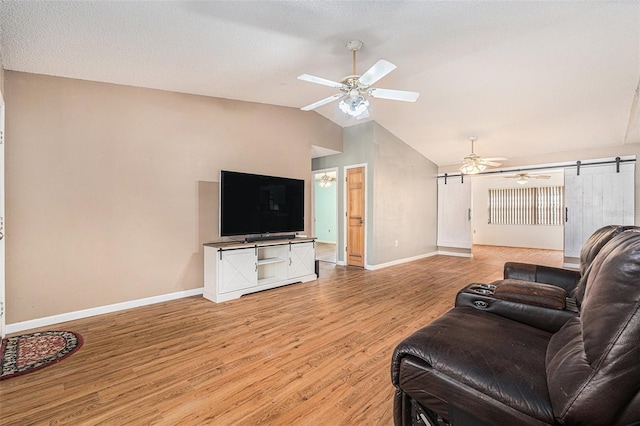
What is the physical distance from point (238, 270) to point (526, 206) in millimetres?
9798

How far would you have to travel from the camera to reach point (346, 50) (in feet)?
10.1

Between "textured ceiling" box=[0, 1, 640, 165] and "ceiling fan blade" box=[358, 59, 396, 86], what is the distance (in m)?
0.49

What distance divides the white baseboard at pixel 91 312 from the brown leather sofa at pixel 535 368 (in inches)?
129

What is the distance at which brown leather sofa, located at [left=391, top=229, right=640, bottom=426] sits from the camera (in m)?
0.90

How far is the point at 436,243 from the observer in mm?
7852

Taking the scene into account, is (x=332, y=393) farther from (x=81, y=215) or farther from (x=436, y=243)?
(x=436, y=243)

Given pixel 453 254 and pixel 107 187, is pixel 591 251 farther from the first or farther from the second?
pixel 453 254

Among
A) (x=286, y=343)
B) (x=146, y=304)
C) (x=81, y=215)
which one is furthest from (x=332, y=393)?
(x=81, y=215)

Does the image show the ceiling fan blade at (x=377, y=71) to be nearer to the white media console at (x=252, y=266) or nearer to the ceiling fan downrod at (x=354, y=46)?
the ceiling fan downrod at (x=354, y=46)

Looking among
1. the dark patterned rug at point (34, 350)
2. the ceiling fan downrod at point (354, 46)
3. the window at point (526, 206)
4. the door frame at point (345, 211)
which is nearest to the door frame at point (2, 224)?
the dark patterned rug at point (34, 350)

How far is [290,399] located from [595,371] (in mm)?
1558

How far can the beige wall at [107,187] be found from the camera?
286 centimetres

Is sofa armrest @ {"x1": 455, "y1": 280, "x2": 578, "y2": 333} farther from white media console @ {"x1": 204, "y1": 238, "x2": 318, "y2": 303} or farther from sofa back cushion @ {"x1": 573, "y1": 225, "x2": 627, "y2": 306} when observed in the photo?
white media console @ {"x1": 204, "y1": 238, "x2": 318, "y2": 303}

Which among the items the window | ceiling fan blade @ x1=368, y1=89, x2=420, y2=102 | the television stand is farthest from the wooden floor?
the window
